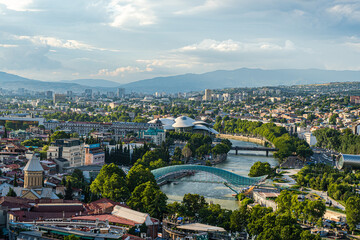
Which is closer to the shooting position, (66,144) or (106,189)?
(106,189)

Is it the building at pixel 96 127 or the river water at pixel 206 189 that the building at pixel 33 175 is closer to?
the river water at pixel 206 189

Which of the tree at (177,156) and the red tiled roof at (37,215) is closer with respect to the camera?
the red tiled roof at (37,215)

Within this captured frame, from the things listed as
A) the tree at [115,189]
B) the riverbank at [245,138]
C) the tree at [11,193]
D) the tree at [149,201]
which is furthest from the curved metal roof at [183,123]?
the tree at [11,193]

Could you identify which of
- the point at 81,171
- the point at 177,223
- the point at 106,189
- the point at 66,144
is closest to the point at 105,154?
the point at 66,144

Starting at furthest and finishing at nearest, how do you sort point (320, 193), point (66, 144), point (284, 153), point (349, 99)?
point (349, 99)
point (284, 153)
point (66, 144)
point (320, 193)

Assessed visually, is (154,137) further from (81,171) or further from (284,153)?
(81,171)

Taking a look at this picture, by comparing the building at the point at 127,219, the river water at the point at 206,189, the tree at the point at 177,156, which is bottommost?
the river water at the point at 206,189

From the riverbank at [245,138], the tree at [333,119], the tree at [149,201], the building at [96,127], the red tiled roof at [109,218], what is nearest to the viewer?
the red tiled roof at [109,218]

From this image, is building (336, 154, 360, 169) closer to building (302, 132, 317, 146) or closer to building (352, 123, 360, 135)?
building (302, 132, 317, 146)
